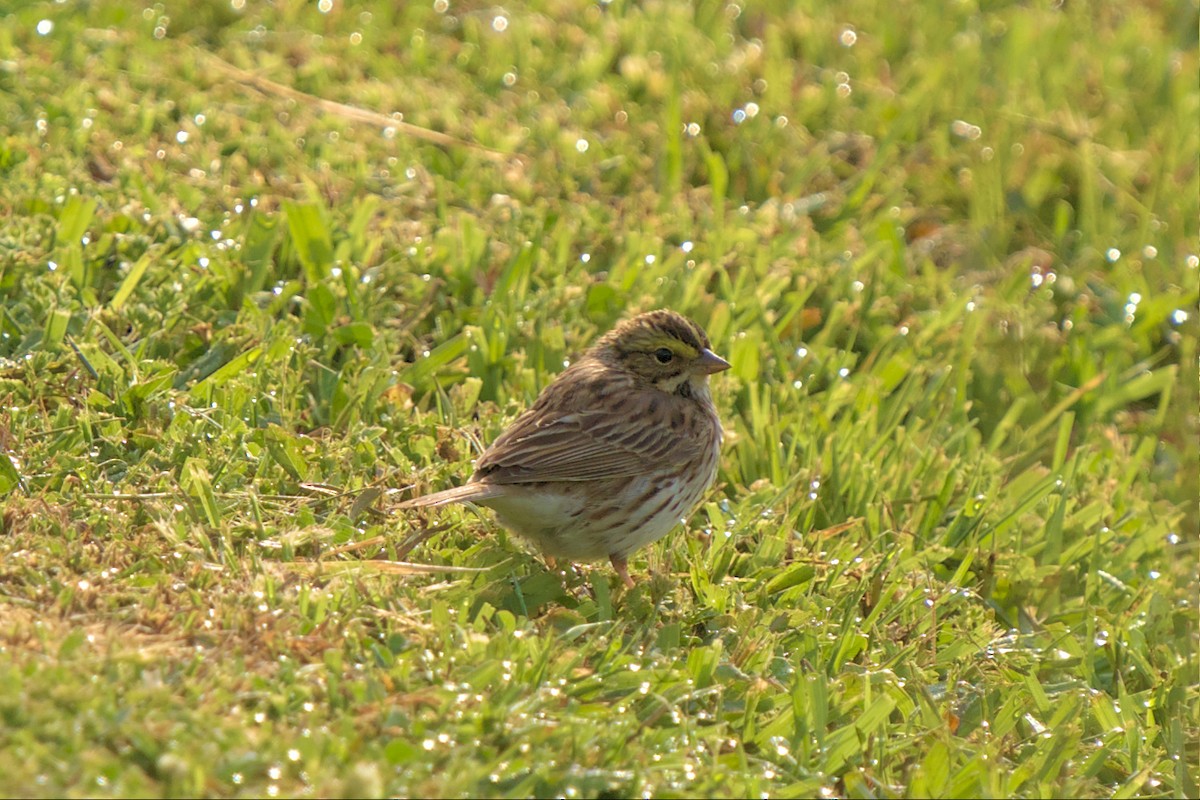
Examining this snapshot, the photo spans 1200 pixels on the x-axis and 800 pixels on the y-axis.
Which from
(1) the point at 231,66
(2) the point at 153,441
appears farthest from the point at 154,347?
(1) the point at 231,66

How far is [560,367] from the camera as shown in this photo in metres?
6.79

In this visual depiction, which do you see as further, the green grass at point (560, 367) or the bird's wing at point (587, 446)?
the bird's wing at point (587, 446)

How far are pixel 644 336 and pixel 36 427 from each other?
2.26m

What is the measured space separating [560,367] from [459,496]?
170 centimetres

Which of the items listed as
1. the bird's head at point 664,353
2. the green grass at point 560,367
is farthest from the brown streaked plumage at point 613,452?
the green grass at point 560,367

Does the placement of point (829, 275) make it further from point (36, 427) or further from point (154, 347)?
point (36, 427)

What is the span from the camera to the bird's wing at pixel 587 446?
541 centimetres

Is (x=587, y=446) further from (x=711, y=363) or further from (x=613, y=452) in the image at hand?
(x=711, y=363)

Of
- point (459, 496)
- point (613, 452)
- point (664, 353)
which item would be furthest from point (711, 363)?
point (459, 496)

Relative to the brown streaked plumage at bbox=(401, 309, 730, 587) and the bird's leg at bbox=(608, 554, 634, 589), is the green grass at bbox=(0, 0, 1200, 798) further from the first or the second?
the brown streaked plumage at bbox=(401, 309, 730, 587)

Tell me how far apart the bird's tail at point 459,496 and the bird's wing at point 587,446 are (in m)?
0.07

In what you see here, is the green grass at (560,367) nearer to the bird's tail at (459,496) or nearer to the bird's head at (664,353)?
the bird's tail at (459,496)

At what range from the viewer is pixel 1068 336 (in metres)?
8.10

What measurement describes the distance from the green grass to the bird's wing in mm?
349
